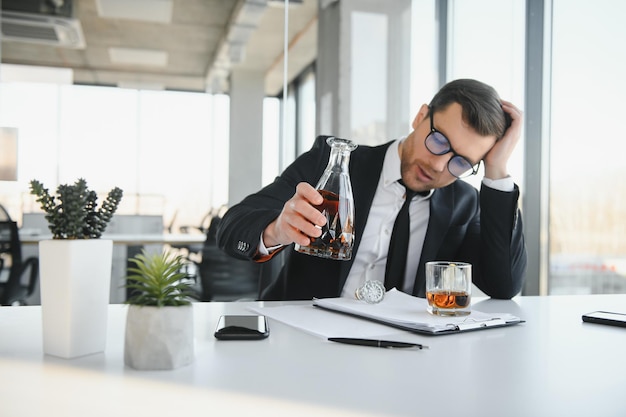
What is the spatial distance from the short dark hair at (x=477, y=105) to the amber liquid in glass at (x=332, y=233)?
739 mm

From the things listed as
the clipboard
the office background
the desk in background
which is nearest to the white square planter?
the clipboard

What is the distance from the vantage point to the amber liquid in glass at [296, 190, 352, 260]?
119 centimetres

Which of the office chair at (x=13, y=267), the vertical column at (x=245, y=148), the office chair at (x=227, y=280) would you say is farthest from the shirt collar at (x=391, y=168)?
the office chair at (x=13, y=267)

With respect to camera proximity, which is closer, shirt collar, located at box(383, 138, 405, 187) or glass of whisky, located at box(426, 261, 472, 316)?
glass of whisky, located at box(426, 261, 472, 316)

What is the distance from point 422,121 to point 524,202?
2184 millimetres

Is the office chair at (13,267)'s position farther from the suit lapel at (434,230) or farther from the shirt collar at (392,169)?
the suit lapel at (434,230)

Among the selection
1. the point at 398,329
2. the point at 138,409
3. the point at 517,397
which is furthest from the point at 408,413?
the point at 398,329

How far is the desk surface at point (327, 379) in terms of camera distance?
2.25 ft

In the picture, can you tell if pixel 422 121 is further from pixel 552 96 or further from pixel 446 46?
pixel 446 46

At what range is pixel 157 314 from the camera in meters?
0.78

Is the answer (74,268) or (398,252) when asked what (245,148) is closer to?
(398,252)

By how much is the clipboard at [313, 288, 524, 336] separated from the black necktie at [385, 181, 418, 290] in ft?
1.14

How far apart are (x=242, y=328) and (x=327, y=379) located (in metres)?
0.31

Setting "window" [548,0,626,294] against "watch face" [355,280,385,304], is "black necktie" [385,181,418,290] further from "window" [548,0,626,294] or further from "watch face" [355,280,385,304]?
"window" [548,0,626,294]
